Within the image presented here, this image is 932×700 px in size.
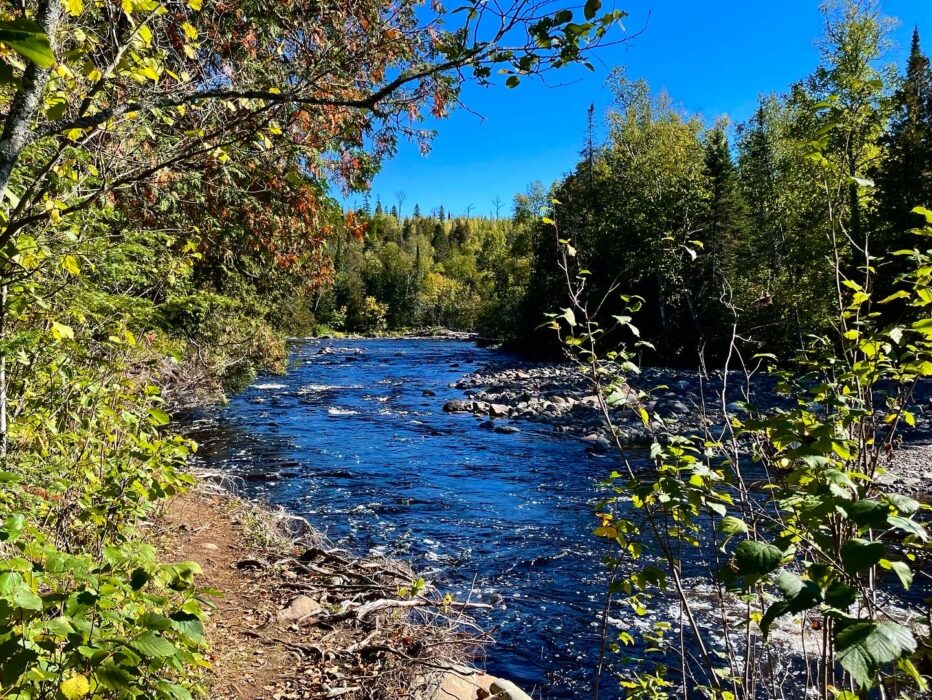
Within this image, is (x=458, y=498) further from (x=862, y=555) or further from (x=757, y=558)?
(x=862, y=555)

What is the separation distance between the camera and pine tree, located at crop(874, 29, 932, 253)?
20.3 metres


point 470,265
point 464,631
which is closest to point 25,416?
point 464,631

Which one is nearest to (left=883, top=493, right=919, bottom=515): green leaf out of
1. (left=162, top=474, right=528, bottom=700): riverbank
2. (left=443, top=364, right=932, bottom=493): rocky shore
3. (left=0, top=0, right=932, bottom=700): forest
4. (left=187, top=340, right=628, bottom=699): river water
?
(left=0, top=0, right=932, bottom=700): forest

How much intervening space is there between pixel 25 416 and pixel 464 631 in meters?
3.72

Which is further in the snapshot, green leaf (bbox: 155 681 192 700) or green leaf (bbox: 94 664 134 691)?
green leaf (bbox: 155 681 192 700)

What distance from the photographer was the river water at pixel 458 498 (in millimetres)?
5738

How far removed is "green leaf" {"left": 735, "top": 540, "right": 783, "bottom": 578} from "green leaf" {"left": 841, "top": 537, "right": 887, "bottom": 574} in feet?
0.49

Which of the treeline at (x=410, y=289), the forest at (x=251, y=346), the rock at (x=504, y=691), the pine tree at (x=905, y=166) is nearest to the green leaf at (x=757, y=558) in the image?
the forest at (x=251, y=346)

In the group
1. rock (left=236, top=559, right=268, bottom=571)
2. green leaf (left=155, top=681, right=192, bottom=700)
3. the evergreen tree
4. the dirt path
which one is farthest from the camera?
the evergreen tree

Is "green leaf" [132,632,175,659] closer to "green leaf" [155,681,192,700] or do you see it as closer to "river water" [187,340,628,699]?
"green leaf" [155,681,192,700]

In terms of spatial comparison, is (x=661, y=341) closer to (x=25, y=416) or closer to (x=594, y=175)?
(x=594, y=175)

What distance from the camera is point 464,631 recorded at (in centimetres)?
511

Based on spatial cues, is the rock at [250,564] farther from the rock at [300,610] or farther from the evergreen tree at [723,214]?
the evergreen tree at [723,214]

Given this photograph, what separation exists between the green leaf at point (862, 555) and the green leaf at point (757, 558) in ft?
0.49
